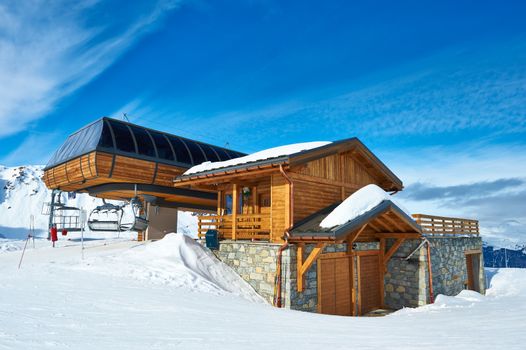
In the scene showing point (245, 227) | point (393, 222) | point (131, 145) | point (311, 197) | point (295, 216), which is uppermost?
point (131, 145)

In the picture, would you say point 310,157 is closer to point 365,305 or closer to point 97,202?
point 365,305

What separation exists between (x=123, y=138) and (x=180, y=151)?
119 inches

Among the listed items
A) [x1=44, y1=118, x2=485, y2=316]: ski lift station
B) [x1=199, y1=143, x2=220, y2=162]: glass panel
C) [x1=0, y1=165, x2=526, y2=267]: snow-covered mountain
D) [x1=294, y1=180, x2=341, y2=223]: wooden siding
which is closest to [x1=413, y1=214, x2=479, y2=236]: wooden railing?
[x1=44, y1=118, x2=485, y2=316]: ski lift station

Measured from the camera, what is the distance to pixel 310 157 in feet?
39.0

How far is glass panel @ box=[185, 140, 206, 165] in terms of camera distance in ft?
62.2

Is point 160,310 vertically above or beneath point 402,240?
beneath

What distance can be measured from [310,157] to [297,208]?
67.4 inches

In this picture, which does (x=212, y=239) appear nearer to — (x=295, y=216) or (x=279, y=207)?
(x=279, y=207)

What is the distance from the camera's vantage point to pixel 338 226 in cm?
1038

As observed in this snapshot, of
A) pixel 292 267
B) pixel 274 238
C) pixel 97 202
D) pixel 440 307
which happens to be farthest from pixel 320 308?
pixel 97 202

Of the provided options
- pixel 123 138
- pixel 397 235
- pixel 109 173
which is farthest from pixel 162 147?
pixel 397 235

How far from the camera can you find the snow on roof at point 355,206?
10773 mm

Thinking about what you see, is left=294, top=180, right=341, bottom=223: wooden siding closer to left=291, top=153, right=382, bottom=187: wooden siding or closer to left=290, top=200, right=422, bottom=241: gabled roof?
left=290, top=200, right=422, bottom=241: gabled roof

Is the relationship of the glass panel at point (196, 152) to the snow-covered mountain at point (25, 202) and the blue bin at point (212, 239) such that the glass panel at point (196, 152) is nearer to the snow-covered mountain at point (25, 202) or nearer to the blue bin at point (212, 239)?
the blue bin at point (212, 239)
